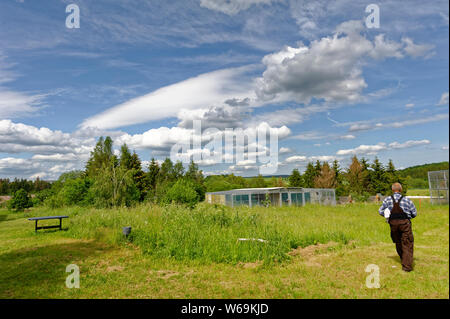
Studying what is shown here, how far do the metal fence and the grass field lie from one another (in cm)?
1193

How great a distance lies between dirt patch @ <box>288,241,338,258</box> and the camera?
7.58 meters

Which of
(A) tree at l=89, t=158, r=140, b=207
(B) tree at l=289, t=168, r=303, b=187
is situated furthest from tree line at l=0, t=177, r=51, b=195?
(B) tree at l=289, t=168, r=303, b=187

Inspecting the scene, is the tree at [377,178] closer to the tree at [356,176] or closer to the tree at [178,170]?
the tree at [356,176]

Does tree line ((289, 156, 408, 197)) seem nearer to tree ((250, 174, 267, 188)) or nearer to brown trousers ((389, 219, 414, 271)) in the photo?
tree ((250, 174, 267, 188))

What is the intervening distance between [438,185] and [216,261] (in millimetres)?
22212

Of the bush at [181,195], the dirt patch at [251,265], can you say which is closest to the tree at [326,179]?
the bush at [181,195]

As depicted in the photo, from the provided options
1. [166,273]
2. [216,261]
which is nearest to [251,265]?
[216,261]

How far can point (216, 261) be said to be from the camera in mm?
7406

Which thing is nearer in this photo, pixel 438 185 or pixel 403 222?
pixel 403 222

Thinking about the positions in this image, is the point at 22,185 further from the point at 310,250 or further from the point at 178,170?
the point at 310,250
